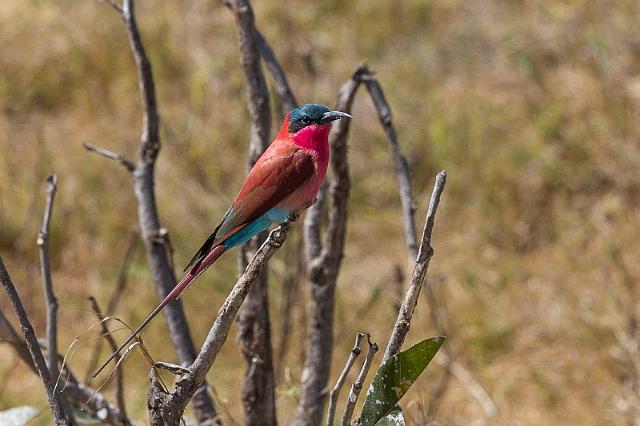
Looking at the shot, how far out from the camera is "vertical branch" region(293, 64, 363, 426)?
1.99 meters

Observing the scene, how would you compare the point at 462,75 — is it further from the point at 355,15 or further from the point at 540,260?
the point at 540,260

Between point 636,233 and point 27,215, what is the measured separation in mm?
2370

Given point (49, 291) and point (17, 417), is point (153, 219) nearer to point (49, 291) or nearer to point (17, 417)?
point (49, 291)

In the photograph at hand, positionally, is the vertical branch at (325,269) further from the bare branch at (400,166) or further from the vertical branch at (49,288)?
the vertical branch at (49,288)

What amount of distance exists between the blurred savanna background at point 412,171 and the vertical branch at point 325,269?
525 millimetres

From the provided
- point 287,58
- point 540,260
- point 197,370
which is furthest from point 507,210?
point 197,370

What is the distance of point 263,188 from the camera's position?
1823 mm

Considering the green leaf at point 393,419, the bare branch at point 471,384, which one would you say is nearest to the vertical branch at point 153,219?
the green leaf at point 393,419

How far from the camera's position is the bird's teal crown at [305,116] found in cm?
201

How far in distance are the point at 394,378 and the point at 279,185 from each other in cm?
72

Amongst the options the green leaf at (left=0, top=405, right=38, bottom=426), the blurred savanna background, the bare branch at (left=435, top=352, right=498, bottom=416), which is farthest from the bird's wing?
the bare branch at (left=435, top=352, right=498, bottom=416)

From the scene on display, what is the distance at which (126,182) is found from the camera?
13.8 feet

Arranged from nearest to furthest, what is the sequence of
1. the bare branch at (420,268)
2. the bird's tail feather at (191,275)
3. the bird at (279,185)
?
the bare branch at (420,268) → the bird's tail feather at (191,275) → the bird at (279,185)

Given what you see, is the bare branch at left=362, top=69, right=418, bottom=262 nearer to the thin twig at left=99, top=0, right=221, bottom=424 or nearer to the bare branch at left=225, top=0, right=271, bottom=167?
the bare branch at left=225, top=0, right=271, bottom=167
